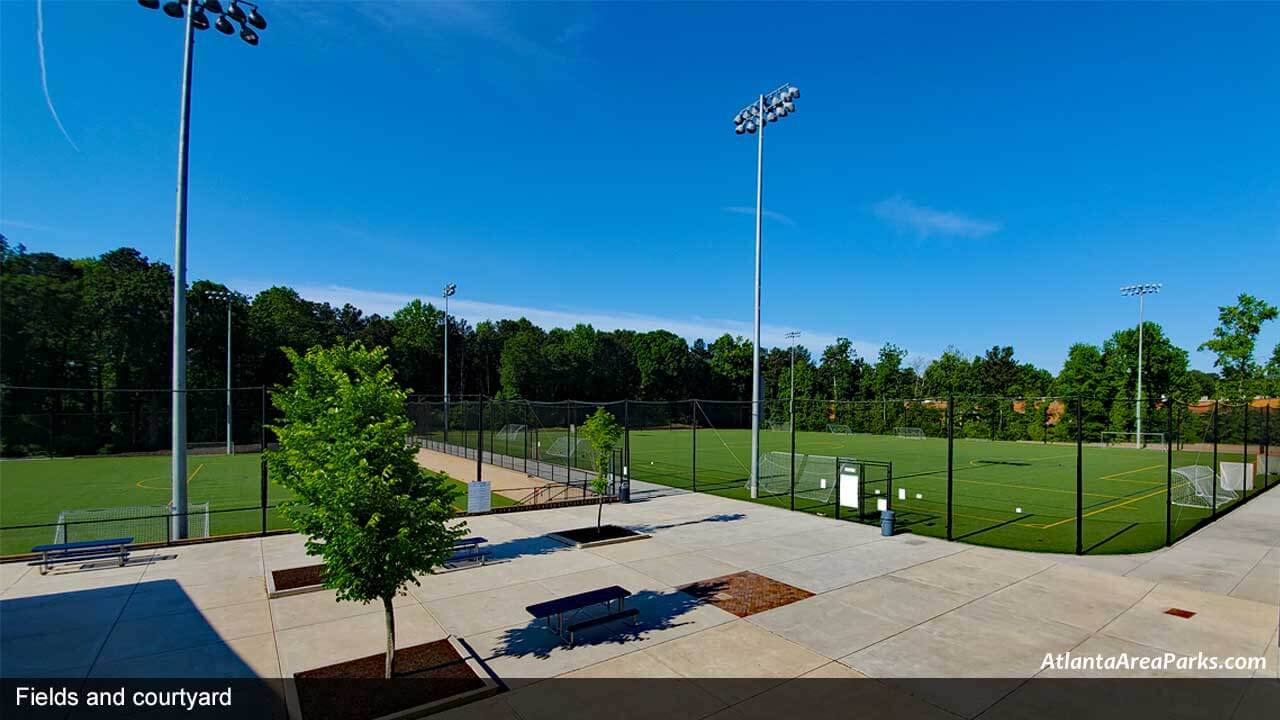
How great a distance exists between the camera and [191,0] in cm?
1395

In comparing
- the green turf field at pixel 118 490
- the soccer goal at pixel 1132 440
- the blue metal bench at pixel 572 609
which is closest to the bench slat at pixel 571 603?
the blue metal bench at pixel 572 609

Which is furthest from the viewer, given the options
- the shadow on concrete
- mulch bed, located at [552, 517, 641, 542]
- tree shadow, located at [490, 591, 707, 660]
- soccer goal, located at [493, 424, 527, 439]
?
soccer goal, located at [493, 424, 527, 439]

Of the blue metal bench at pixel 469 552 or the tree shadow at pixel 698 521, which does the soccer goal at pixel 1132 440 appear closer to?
Result: the tree shadow at pixel 698 521

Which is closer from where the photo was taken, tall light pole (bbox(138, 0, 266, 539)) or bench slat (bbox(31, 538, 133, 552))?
bench slat (bbox(31, 538, 133, 552))

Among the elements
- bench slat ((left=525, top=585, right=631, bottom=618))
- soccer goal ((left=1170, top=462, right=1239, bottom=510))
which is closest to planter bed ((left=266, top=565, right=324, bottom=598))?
bench slat ((left=525, top=585, right=631, bottom=618))

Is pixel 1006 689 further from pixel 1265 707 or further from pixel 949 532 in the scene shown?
pixel 949 532

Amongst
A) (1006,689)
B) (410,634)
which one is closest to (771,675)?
(1006,689)

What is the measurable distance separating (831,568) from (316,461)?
10.2m

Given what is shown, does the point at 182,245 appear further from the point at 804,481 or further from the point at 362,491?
the point at 804,481

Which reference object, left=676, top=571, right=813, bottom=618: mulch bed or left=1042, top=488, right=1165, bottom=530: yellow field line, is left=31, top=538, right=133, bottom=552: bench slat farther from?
left=1042, top=488, right=1165, bottom=530: yellow field line

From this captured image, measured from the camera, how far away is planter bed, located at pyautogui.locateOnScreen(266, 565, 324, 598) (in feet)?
33.8

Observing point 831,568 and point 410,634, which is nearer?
point 410,634

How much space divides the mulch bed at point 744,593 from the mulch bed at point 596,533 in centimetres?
409
